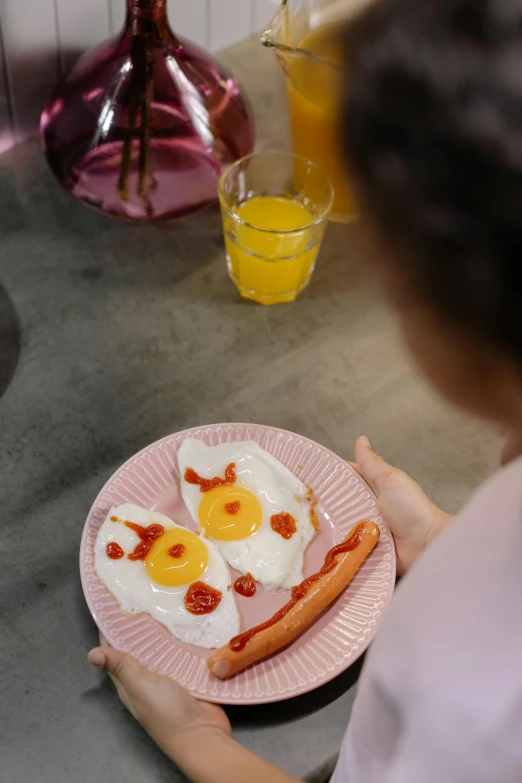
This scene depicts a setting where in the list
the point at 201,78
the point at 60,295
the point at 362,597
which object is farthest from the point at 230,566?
the point at 201,78

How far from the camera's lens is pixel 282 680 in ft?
2.74

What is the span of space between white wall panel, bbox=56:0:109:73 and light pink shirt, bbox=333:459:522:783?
1.18m

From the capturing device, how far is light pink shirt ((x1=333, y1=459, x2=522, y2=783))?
53 centimetres

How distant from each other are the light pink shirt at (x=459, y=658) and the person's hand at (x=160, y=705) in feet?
0.80

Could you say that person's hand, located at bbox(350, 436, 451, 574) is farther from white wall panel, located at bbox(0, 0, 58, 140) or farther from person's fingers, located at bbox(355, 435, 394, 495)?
white wall panel, located at bbox(0, 0, 58, 140)

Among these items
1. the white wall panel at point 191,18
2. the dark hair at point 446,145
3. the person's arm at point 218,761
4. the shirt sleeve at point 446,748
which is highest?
the dark hair at point 446,145

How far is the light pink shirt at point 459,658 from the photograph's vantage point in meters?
0.53

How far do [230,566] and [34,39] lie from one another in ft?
3.20

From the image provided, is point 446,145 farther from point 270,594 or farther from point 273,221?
point 273,221

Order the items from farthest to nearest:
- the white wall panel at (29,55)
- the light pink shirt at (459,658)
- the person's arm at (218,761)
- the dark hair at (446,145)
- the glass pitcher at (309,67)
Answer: the white wall panel at (29,55) → the glass pitcher at (309,67) → the person's arm at (218,761) → the light pink shirt at (459,658) → the dark hair at (446,145)

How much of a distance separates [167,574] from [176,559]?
2cm

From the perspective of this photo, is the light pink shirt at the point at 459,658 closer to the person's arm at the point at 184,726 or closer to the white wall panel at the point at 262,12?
the person's arm at the point at 184,726

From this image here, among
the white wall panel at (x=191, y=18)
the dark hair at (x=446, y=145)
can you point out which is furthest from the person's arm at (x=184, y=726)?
the white wall panel at (x=191, y=18)

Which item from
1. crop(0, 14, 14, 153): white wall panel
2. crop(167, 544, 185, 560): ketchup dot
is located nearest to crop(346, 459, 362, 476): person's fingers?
crop(167, 544, 185, 560): ketchup dot
